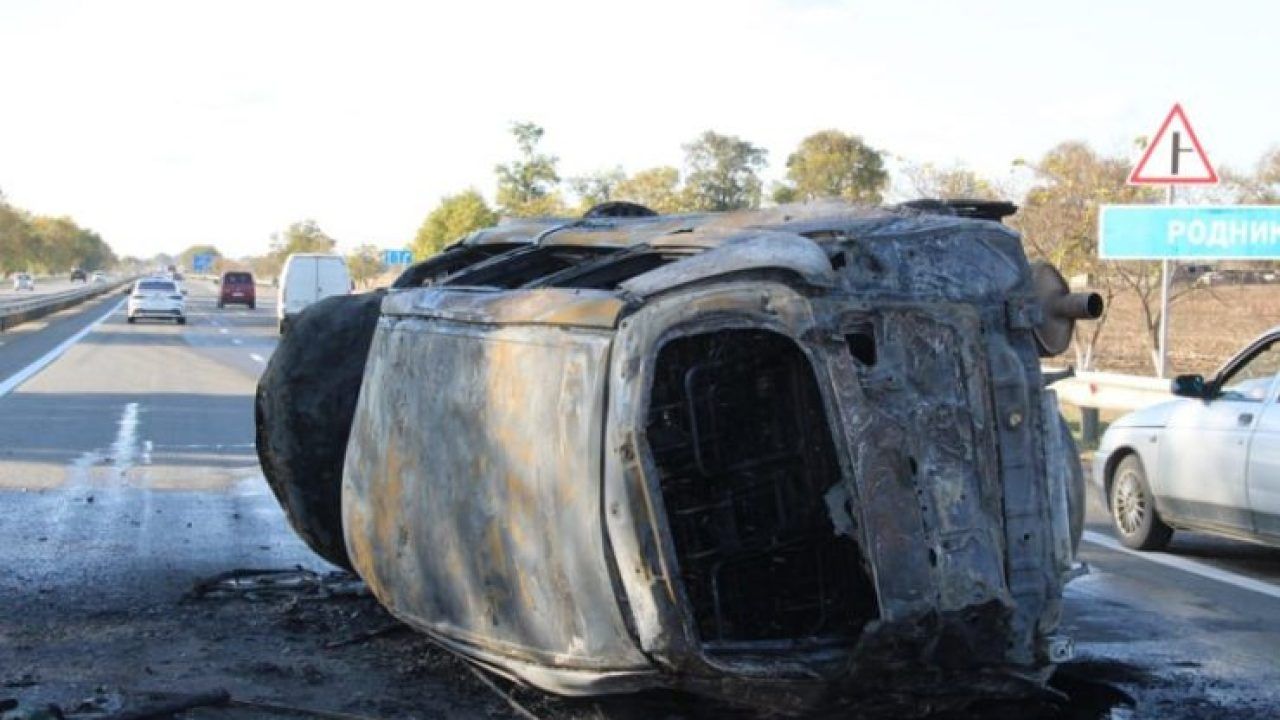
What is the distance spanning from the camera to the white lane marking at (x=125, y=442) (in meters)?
12.7

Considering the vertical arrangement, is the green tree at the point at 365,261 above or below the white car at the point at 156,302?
above

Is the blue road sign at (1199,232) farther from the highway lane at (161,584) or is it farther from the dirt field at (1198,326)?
the dirt field at (1198,326)

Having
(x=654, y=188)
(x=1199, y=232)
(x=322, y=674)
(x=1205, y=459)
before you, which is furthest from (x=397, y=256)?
(x=322, y=674)

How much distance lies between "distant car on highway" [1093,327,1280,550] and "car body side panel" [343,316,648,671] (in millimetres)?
5068

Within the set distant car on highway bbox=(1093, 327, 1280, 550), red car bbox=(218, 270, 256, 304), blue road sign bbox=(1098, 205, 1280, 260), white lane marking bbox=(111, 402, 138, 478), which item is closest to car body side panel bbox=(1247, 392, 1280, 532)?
distant car on highway bbox=(1093, 327, 1280, 550)

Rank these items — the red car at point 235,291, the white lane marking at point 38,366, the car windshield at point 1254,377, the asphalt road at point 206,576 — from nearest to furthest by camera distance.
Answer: the asphalt road at point 206,576 < the car windshield at point 1254,377 < the white lane marking at point 38,366 < the red car at point 235,291

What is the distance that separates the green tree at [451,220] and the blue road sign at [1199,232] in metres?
40.9

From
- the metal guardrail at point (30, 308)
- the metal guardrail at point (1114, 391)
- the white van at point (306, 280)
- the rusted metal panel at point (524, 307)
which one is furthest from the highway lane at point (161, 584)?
the metal guardrail at point (30, 308)

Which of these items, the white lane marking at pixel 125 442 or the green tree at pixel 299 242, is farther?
the green tree at pixel 299 242

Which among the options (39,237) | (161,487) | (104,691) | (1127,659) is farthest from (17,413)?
(39,237)

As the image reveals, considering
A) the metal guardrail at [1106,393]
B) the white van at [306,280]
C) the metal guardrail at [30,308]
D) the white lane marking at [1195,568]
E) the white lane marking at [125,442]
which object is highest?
the white van at [306,280]

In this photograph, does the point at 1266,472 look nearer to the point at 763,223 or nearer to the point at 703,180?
the point at 763,223

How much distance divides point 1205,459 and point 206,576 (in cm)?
575

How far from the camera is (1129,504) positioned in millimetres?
9898
